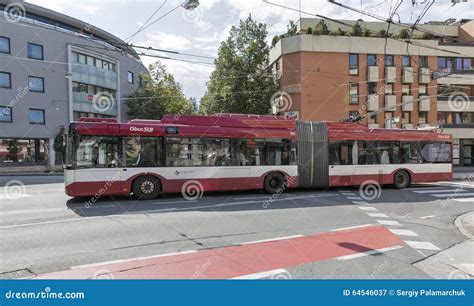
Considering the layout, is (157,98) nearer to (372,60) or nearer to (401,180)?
(372,60)

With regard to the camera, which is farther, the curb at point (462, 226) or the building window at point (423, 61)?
the building window at point (423, 61)

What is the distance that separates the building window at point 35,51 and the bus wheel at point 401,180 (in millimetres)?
33904

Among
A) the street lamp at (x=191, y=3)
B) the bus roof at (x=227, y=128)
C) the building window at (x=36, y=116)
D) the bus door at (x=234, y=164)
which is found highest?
the street lamp at (x=191, y=3)

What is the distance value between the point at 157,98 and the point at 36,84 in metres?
11.6

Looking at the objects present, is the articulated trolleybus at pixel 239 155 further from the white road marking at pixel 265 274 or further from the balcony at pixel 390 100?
the balcony at pixel 390 100

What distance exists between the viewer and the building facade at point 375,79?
1254 inches

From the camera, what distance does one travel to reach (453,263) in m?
5.87

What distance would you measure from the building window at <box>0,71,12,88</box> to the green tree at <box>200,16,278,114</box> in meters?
18.2

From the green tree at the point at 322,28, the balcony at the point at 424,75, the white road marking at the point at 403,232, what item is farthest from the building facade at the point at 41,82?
the white road marking at the point at 403,232

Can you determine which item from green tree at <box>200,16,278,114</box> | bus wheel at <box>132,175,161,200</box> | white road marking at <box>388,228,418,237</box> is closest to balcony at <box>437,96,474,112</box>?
green tree at <box>200,16,278,114</box>

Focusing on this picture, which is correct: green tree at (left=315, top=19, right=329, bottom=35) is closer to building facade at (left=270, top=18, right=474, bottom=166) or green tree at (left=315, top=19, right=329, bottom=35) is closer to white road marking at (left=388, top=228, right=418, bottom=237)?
building facade at (left=270, top=18, right=474, bottom=166)

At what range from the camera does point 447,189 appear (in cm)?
1612

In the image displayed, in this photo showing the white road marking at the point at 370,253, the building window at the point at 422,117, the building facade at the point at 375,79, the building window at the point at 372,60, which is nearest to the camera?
the white road marking at the point at 370,253

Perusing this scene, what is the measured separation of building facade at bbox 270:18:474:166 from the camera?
31859 millimetres
